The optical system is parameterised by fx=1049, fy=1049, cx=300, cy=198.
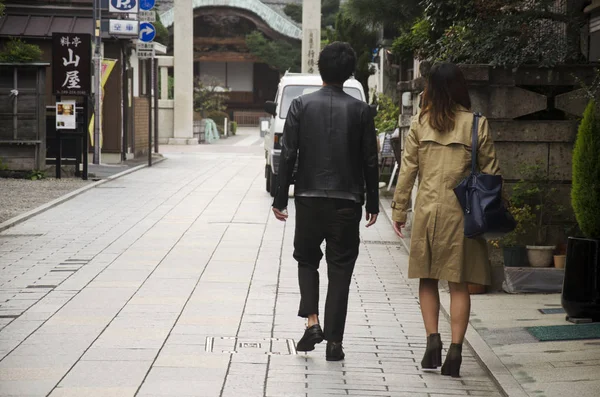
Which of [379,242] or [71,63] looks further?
[71,63]

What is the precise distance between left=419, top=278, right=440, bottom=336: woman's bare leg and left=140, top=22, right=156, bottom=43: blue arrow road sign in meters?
21.3

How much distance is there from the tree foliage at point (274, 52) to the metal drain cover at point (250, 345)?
4498 cm

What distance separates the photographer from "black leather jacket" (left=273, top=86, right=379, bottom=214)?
21.3 ft

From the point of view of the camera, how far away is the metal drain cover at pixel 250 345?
6730mm

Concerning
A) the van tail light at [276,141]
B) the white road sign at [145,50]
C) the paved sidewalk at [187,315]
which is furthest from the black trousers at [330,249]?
the white road sign at [145,50]

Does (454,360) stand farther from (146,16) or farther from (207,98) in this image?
(207,98)

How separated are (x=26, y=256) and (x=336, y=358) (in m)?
5.24

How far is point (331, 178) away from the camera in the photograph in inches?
255

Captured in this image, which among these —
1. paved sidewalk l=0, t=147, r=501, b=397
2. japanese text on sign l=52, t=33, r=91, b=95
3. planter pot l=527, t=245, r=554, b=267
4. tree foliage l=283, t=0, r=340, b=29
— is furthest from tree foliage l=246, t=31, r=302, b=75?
planter pot l=527, t=245, r=554, b=267

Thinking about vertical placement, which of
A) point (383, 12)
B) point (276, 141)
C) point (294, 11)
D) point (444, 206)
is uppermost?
point (294, 11)

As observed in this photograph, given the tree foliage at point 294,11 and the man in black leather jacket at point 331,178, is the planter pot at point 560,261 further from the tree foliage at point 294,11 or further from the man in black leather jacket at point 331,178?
the tree foliage at point 294,11

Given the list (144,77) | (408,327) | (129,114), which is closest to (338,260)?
(408,327)

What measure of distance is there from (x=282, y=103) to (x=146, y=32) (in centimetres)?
895

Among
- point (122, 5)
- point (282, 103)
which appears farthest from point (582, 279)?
point (122, 5)
